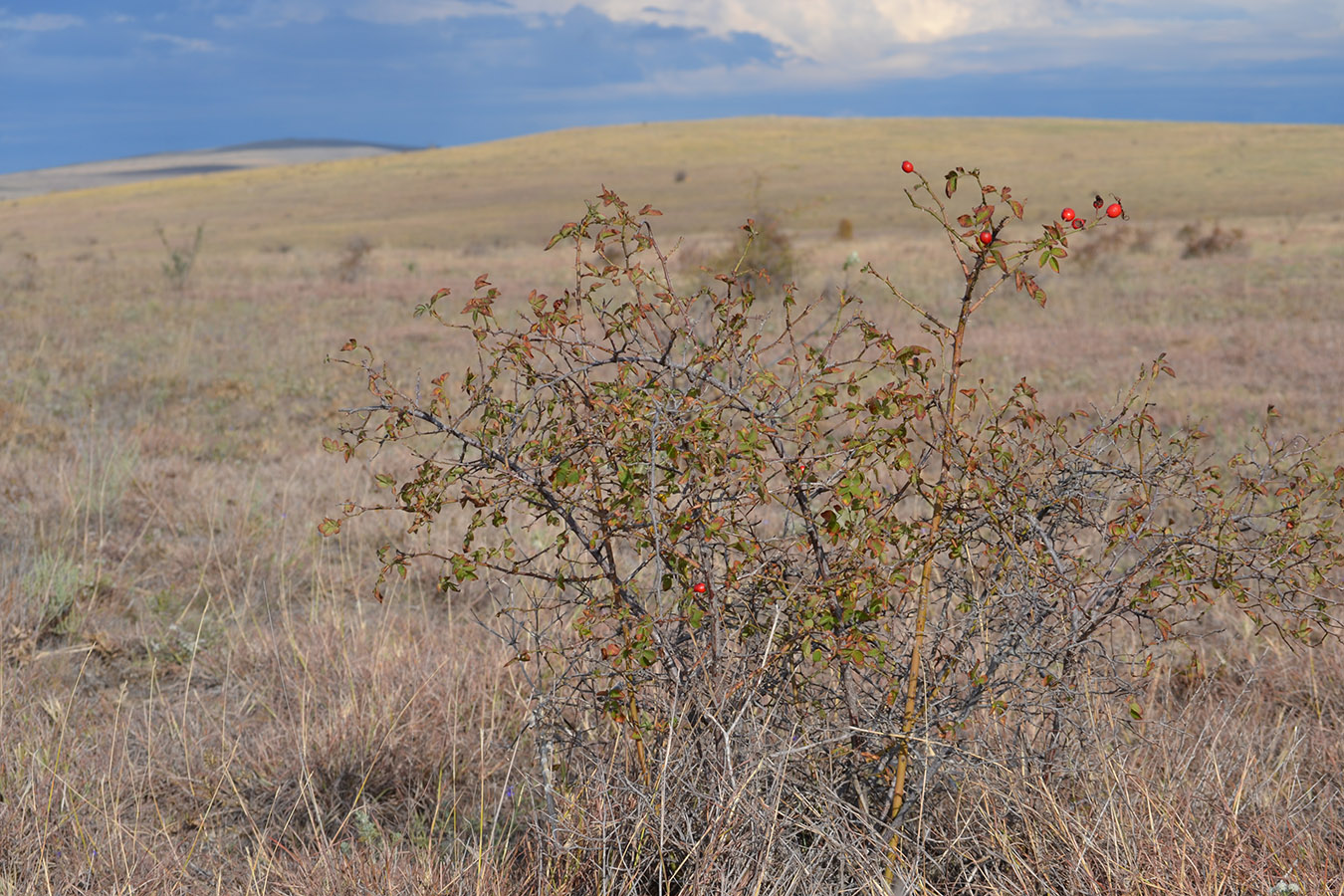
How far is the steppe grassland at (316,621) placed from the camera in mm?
2346

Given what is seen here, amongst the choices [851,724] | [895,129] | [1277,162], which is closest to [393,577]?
[851,724]

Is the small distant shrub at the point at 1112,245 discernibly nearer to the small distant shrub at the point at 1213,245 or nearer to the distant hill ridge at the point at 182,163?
the small distant shrub at the point at 1213,245

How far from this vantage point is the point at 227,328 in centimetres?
1332

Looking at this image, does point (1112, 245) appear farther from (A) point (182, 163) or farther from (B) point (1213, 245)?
(A) point (182, 163)

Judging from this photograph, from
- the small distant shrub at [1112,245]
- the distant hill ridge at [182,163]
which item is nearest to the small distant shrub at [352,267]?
the small distant shrub at [1112,245]

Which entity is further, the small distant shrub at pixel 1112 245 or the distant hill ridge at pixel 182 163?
the distant hill ridge at pixel 182 163

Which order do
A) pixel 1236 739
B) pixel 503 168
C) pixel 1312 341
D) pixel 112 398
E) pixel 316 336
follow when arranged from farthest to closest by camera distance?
pixel 503 168 < pixel 316 336 < pixel 1312 341 < pixel 112 398 < pixel 1236 739

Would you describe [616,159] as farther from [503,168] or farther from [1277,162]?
[1277,162]

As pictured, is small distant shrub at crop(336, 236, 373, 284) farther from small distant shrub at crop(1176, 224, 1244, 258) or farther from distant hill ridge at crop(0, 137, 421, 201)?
distant hill ridge at crop(0, 137, 421, 201)

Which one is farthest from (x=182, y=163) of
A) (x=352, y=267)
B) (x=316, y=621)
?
(x=316, y=621)

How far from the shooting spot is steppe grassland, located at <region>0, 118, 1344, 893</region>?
2.35 meters

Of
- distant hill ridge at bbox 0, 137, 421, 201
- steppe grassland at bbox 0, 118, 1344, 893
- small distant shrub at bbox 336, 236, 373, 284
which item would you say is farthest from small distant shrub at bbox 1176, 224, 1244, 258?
distant hill ridge at bbox 0, 137, 421, 201

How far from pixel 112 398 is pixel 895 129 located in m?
86.0

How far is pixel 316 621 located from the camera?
12.7 feet
